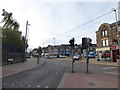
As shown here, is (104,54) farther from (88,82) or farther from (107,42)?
(88,82)

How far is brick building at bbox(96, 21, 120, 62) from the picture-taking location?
107ft

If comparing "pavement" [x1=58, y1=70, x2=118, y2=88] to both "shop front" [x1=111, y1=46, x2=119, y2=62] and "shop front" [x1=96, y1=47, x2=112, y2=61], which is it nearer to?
"shop front" [x1=111, y1=46, x2=119, y2=62]

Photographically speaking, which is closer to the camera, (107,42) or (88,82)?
(88,82)

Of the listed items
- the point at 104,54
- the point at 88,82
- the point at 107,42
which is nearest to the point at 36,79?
the point at 88,82

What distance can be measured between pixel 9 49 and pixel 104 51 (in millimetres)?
24197

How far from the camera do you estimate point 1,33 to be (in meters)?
22.3

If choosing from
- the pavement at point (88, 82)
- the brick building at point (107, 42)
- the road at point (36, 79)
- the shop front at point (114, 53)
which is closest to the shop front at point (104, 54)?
the brick building at point (107, 42)

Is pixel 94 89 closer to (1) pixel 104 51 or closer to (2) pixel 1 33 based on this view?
(2) pixel 1 33

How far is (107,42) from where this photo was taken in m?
35.6

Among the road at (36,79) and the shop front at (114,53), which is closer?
the road at (36,79)

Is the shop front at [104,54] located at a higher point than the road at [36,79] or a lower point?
higher

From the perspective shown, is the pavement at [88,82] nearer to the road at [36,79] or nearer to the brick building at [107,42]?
the road at [36,79]

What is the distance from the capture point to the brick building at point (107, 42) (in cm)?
3259

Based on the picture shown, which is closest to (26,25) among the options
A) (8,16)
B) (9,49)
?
(8,16)
